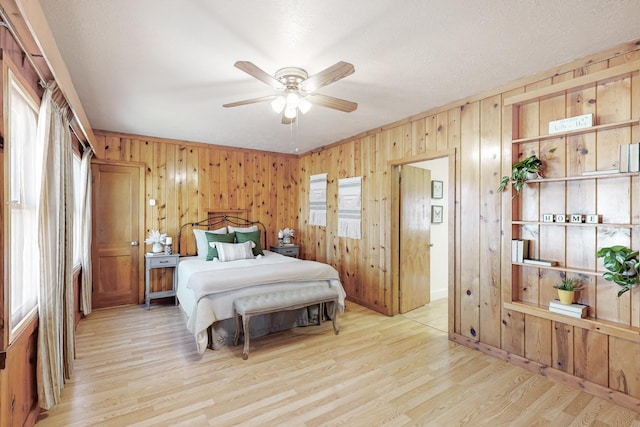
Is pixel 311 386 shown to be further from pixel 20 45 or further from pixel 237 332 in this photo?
pixel 20 45

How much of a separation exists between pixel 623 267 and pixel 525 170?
3.15 ft

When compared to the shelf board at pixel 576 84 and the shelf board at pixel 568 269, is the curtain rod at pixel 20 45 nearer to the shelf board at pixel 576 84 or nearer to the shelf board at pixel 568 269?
the shelf board at pixel 576 84

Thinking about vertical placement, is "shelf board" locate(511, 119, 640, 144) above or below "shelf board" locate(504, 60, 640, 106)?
below

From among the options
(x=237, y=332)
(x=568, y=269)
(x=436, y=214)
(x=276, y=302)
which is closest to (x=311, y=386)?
(x=276, y=302)

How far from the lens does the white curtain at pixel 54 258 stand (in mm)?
2035

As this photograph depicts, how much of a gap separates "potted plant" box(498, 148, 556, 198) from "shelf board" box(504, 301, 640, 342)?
1.00 meters

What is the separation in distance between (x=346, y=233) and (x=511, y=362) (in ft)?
8.71

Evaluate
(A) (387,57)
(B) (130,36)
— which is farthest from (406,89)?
(B) (130,36)

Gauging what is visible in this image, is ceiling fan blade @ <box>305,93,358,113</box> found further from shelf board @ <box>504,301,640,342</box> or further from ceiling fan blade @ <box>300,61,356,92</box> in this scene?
shelf board @ <box>504,301,640,342</box>

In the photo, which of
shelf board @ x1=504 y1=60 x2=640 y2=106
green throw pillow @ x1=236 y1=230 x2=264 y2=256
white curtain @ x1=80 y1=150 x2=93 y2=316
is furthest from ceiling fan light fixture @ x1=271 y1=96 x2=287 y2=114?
white curtain @ x1=80 y1=150 x2=93 y2=316

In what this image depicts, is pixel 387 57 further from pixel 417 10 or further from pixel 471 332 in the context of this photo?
pixel 471 332

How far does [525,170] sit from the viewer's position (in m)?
2.60

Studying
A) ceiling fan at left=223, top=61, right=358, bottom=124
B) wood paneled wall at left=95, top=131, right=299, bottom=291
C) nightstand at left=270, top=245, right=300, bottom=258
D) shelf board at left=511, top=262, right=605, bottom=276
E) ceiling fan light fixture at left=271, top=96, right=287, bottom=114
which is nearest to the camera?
ceiling fan at left=223, top=61, right=358, bottom=124

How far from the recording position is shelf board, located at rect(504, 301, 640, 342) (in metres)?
2.14
